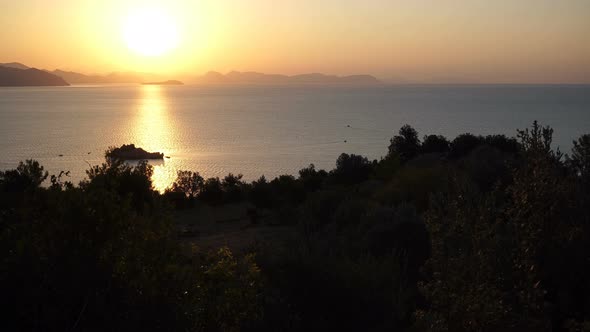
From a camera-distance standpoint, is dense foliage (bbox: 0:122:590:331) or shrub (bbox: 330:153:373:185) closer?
dense foliage (bbox: 0:122:590:331)

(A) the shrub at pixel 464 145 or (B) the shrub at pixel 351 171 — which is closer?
(B) the shrub at pixel 351 171

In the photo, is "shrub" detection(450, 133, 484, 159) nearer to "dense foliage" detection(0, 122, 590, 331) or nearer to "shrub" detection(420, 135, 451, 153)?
"shrub" detection(420, 135, 451, 153)

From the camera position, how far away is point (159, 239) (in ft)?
17.9

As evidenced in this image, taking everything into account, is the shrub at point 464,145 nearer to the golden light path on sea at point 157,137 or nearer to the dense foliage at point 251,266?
the golden light path on sea at point 157,137

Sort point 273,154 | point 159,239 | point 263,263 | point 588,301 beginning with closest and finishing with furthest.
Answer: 1. point 159,239
2. point 588,301
3. point 263,263
4. point 273,154

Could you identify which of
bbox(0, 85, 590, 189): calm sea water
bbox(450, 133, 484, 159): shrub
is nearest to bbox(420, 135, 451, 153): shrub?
bbox(450, 133, 484, 159): shrub

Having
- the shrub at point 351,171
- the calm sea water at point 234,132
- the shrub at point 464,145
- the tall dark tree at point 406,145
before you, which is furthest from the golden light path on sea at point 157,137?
the shrub at point 464,145

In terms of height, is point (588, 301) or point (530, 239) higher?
point (530, 239)

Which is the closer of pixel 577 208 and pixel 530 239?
pixel 530 239

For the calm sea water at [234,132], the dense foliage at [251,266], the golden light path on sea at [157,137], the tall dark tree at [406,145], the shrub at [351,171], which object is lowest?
the golden light path on sea at [157,137]

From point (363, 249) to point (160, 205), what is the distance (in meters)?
8.65

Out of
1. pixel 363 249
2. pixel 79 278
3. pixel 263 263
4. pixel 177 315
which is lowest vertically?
pixel 363 249

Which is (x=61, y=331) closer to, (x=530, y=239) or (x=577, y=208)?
(x=530, y=239)

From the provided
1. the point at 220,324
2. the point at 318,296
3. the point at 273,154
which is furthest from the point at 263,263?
the point at 273,154
